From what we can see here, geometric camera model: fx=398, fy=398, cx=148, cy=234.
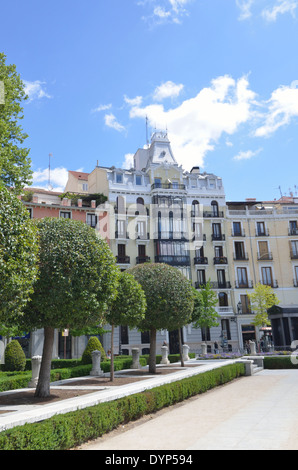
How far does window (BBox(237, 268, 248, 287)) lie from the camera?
50.3 metres

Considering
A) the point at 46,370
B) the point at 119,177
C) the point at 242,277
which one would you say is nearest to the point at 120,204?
the point at 119,177

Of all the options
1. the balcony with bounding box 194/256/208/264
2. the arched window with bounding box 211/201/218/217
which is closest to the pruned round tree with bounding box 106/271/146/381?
the balcony with bounding box 194/256/208/264

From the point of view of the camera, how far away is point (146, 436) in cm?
894

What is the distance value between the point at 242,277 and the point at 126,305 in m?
35.2

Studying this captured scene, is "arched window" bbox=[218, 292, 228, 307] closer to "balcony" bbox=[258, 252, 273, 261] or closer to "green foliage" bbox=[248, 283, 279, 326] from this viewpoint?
"green foliage" bbox=[248, 283, 279, 326]

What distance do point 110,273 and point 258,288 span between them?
1393 inches

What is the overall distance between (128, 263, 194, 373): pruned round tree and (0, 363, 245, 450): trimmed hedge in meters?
5.06

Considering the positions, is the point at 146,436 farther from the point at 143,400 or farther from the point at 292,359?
the point at 292,359

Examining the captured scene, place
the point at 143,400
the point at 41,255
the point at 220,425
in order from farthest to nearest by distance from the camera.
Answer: the point at 41,255 → the point at 143,400 → the point at 220,425

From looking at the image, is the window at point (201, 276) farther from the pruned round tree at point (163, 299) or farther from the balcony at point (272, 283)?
the pruned round tree at point (163, 299)

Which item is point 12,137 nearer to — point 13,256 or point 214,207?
point 13,256
